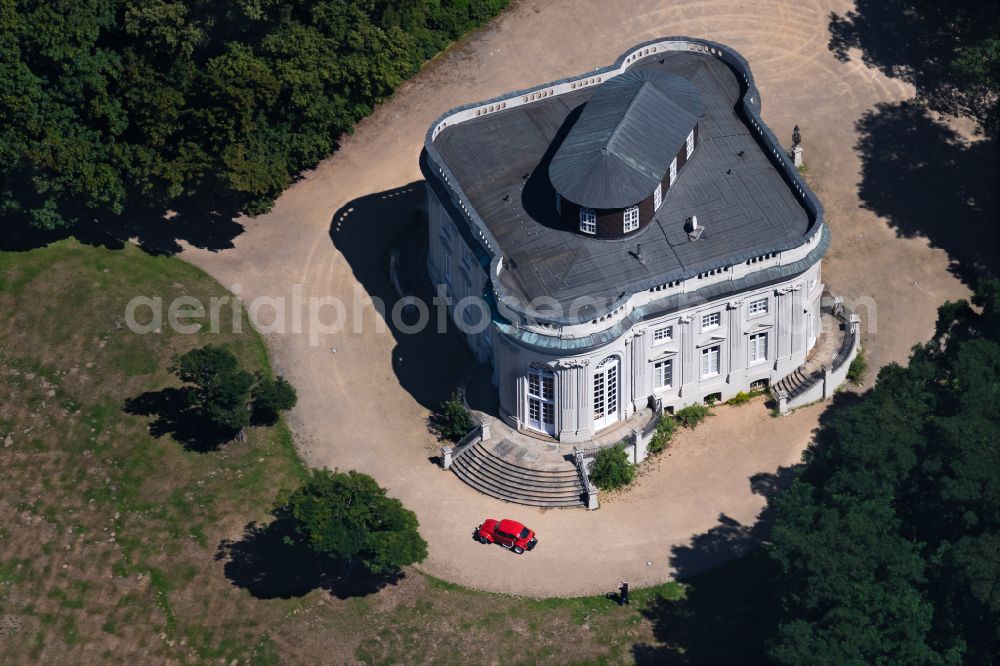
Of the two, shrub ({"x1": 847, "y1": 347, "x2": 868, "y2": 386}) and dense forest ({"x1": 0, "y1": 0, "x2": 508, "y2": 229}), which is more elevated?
dense forest ({"x1": 0, "y1": 0, "x2": 508, "y2": 229})

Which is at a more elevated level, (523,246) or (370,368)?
(523,246)

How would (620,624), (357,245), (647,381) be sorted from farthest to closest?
(357,245) → (647,381) → (620,624)

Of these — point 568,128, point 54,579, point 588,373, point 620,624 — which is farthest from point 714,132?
point 54,579

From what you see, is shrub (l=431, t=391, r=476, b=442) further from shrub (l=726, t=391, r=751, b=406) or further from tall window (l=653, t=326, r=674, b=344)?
shrub (l=726, t=391, r=751, b=406)

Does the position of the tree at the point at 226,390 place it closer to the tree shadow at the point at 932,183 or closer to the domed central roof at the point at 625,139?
the domed central roof at the point at 625,139

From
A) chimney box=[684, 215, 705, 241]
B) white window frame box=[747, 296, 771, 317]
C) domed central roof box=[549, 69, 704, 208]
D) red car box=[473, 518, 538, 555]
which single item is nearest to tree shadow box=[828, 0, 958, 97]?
domed central roof box=[549, 69, 704, 208]

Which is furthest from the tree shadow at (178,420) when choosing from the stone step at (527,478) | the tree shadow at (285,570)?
the stone step at (527,478)

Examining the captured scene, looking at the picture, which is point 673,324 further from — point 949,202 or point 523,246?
point 949,202
